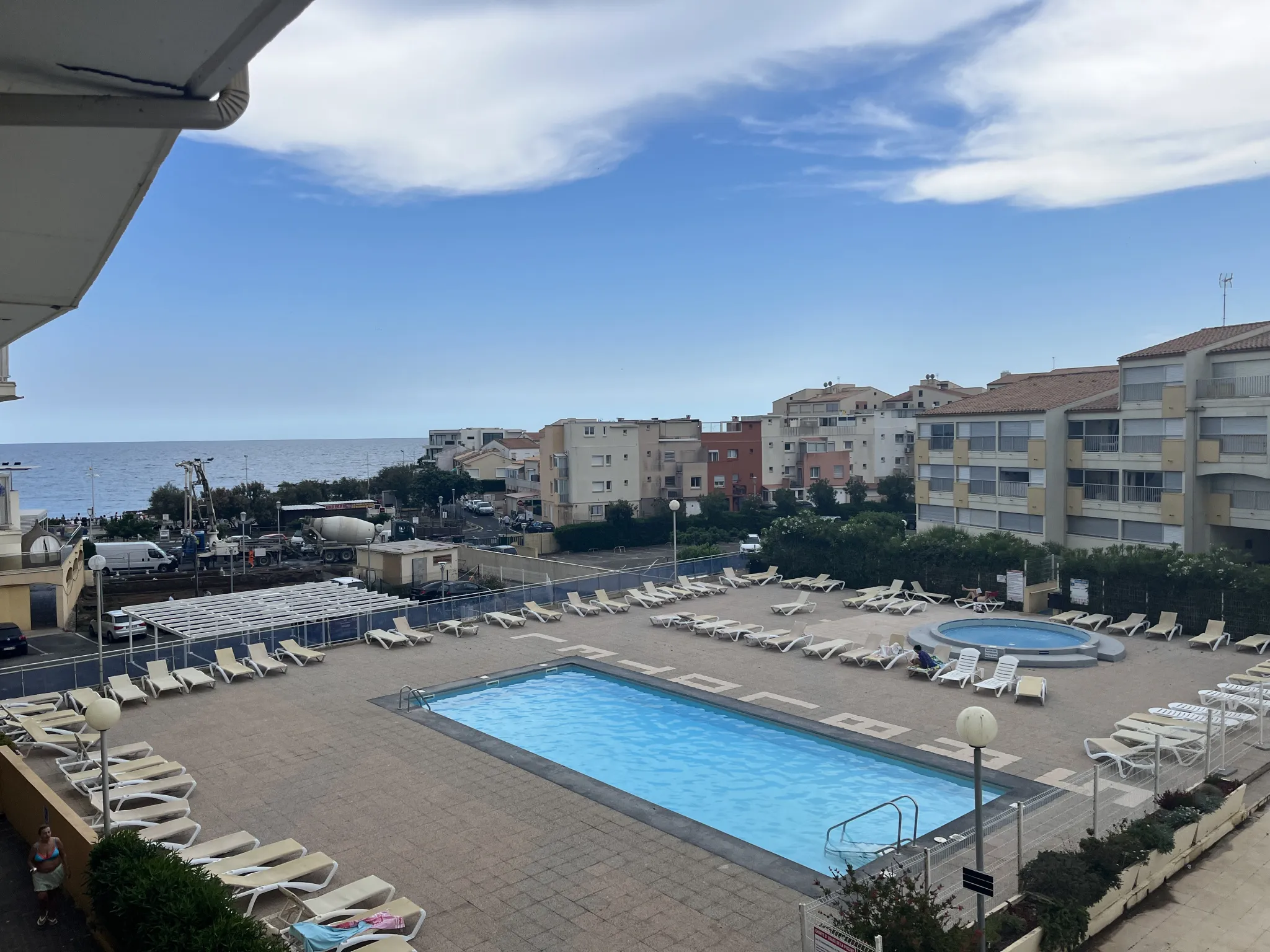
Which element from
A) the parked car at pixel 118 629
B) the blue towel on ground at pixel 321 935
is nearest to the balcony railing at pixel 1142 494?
the blue towel on ground at pixel 321 935

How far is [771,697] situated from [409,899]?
9300 mm

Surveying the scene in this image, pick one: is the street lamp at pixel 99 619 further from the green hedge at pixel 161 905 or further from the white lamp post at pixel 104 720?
the green hedge at pixel 161 905

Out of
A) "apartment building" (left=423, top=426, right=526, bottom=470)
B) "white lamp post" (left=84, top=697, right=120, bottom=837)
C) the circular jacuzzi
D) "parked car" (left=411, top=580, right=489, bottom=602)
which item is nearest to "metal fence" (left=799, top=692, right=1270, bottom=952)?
the circular jacuzzi

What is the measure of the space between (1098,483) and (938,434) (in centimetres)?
680

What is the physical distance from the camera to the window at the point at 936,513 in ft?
124

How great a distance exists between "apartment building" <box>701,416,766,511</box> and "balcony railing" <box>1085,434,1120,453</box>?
31123mm

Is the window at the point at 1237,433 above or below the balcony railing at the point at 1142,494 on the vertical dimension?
above

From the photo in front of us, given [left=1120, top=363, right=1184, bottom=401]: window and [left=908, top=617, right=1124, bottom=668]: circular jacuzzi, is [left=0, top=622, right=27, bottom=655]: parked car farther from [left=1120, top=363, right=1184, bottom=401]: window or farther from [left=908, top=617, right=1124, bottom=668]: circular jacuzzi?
[left=1120, top=363, right=1184, bottom=401]: window

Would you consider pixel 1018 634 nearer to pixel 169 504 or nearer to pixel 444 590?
pixel 444 590

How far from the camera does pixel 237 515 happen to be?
210ft

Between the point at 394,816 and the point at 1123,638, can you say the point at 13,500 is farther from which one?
the point at 1123,638

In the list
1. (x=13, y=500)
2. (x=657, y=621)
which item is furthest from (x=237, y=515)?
(x=657, y=621)

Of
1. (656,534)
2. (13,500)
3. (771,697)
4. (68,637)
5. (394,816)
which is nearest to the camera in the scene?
(394,816)

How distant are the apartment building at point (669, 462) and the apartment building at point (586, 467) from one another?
1272 mm
